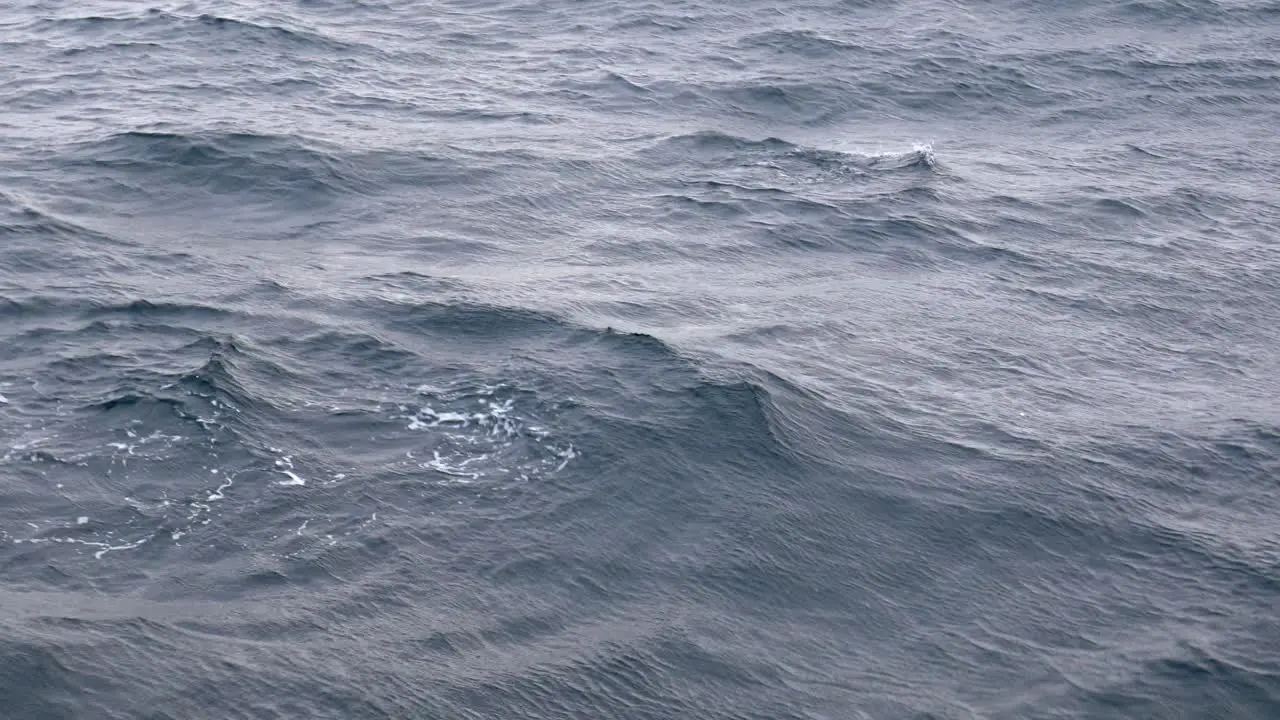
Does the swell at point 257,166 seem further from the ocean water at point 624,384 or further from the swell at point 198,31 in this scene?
the swell at point 198,31

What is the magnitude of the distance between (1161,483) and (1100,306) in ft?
40.3

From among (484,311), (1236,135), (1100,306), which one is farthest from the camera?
(1236,135)

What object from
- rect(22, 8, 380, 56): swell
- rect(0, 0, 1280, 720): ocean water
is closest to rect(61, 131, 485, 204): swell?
rect(0, 0, 1280, 720): ocean water

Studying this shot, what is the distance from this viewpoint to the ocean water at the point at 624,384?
34.2m

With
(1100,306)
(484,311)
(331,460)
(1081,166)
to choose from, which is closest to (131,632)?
(331,460)

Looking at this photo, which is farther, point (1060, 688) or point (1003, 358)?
point (1003, 358)

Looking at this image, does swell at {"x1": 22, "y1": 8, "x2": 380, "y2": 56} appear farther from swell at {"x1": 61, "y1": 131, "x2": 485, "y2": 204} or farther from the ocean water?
swell at {"x1": 61, "y1": 131, "x2": 485, "y2": 204}

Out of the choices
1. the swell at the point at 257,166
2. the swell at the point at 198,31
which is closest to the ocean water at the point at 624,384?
the swell at the point at 257,166

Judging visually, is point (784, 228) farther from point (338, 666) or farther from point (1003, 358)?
point (338, 666)

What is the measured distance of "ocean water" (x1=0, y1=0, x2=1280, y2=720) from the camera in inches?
1348

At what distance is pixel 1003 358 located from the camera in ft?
161

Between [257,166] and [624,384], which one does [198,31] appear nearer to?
[257,166]

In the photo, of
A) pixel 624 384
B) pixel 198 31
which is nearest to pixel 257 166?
pixel 198 31

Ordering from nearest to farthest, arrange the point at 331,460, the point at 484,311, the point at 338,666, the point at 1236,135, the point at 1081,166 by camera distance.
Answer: the point at 338,666 → the point at 331,460 → the point at 484,311 → the point at 1081,166 → the point at 1236,135
